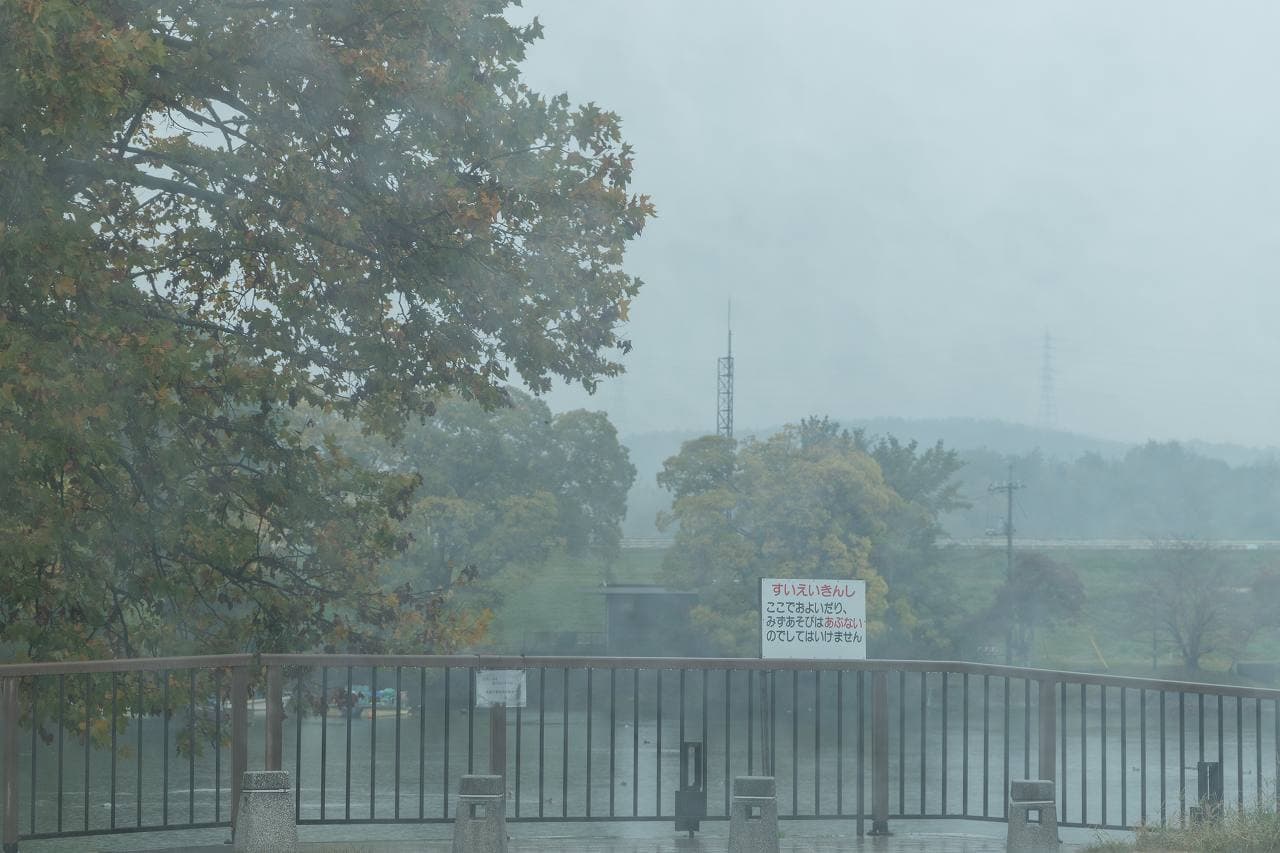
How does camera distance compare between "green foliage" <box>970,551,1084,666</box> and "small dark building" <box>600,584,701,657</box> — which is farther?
"green foliage" <box>970,551,1084,666</box>

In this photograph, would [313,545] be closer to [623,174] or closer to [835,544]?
[623,174]

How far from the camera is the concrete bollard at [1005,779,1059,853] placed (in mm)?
8461

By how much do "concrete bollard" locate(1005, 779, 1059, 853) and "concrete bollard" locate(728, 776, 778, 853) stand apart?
127 cm

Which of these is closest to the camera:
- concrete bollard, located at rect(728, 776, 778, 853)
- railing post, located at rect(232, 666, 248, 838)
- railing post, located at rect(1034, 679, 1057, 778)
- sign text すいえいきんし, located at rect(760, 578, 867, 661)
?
concrete bollard, located at rect(728, 776, 778, 853)

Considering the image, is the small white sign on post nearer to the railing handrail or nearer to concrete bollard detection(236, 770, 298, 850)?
the railing handrail

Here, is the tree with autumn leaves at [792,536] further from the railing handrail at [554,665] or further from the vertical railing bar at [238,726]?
the vertical railing bar at [238,726]

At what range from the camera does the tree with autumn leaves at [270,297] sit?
10938 millimetres

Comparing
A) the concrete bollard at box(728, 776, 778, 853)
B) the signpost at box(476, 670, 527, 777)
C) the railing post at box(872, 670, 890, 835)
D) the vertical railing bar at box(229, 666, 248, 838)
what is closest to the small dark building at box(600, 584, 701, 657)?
the railing post at box(872, 670, 890, 835)

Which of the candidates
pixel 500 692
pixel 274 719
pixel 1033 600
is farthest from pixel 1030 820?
pixel 1033 600

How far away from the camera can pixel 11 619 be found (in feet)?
45.2

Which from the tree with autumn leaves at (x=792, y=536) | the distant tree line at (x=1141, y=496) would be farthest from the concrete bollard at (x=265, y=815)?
the distant tree line at (x=1141, y=496)

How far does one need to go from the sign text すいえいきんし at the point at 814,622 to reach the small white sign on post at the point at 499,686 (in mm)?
1763

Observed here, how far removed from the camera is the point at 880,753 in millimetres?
10258

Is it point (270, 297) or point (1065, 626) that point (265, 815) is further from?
point (1065, 626)
